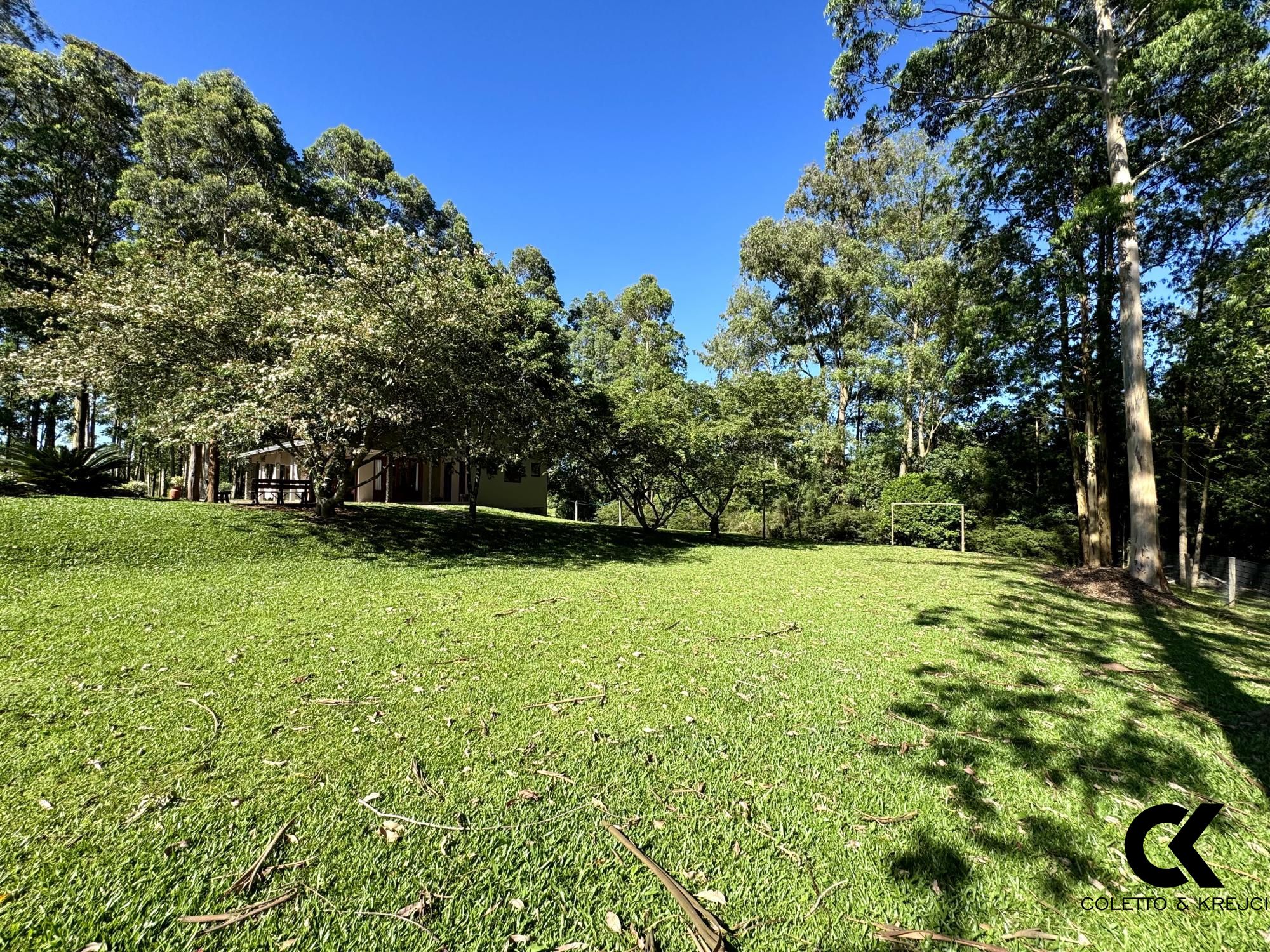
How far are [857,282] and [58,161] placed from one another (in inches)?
1029

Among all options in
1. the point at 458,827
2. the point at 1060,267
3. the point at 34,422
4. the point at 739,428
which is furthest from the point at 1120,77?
the point at 34,422

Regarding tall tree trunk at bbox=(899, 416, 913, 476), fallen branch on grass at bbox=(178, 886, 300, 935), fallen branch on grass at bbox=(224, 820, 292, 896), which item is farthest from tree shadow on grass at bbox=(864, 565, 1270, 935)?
tall tree trunk at bbox=(899, 416, 913, 476)

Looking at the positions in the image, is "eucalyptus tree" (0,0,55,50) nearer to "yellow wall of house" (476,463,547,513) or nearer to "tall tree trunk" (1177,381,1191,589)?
"yellow wall of house" (476,463,547,513)

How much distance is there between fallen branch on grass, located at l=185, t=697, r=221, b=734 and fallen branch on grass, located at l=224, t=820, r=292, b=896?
1.01 metres

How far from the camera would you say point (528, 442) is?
10.4 meters

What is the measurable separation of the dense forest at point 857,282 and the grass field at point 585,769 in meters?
4.16

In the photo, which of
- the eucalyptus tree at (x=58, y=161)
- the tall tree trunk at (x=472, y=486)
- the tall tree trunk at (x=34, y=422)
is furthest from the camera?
the tall tree trunk at (x=34, y=422)

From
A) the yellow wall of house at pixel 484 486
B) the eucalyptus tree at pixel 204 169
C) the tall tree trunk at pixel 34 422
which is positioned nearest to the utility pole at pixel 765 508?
the yellow wall of house at pixel 484 486

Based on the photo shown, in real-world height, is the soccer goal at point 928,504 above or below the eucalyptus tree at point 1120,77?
below

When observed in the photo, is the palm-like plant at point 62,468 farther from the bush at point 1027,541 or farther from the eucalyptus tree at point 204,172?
the bush at point 1027,541

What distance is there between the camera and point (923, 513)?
15.6m

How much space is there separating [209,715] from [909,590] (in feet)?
25.8

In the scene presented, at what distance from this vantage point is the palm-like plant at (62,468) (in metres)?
8.38

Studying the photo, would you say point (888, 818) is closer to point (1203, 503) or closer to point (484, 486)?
point (1203, 503)
